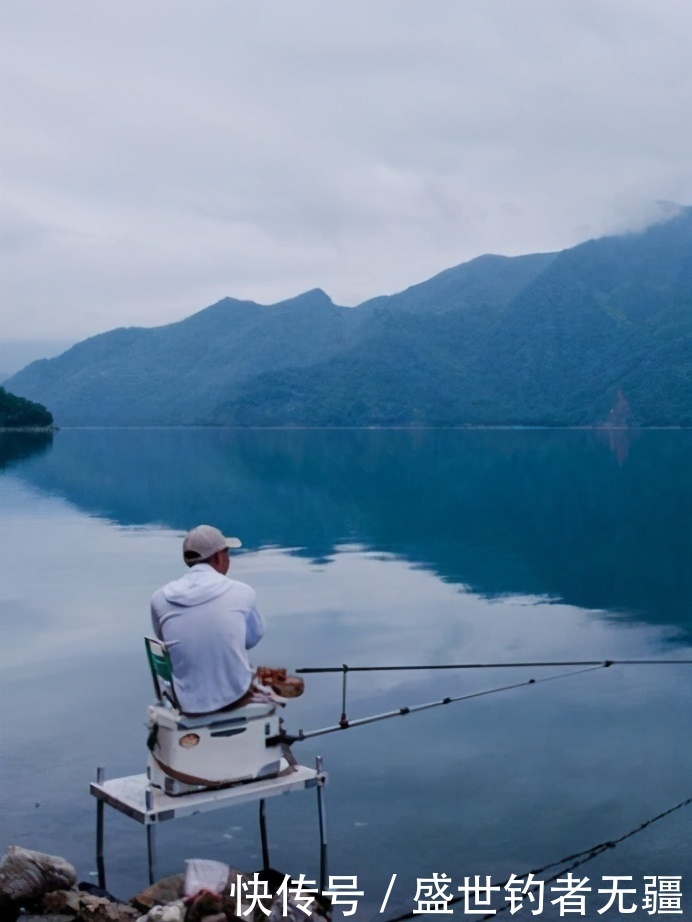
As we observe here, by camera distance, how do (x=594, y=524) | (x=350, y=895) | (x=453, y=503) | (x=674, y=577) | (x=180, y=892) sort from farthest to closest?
1. (x=453, y=503)
2. (x=594, y=524)
3. (x=674, y=577)
4. (x=350, y=895)
5. (x=180, y=892)

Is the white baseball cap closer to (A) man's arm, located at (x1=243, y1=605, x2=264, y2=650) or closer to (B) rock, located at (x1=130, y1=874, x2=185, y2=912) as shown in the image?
(A) man's arm, located at (x1=243, y1=605, x2=264, y2=650)

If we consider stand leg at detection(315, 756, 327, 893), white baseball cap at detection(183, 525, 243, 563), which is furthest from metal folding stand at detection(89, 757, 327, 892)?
white baseball cap at detection(183, 525, 243, 563)

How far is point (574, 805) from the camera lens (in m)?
9.97

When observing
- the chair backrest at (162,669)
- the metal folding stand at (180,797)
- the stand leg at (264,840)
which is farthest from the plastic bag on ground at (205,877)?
the stand leg at (264,840)

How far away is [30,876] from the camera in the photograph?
23.9 ft

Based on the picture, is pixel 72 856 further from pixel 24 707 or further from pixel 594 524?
pixel 594 524

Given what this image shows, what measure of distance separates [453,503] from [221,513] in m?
8.78

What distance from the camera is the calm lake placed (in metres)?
9.03

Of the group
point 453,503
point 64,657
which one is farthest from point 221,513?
point 64,657

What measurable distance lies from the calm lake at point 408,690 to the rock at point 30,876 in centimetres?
96

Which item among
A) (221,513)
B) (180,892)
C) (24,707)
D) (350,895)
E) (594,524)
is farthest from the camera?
(221,513)

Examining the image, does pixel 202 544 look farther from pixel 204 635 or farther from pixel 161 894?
pixel 161 894

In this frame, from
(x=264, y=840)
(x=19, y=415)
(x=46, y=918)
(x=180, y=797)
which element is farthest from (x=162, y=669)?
(x=19, y=415)

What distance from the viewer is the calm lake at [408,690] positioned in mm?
9031
